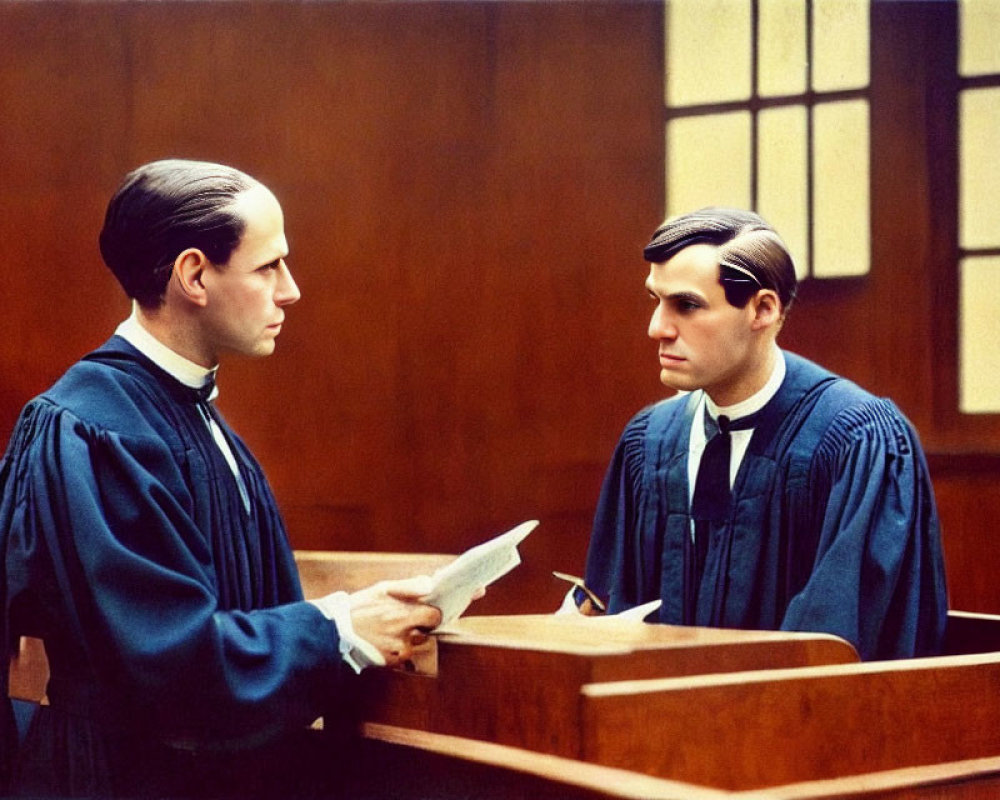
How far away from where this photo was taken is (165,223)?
2.47m

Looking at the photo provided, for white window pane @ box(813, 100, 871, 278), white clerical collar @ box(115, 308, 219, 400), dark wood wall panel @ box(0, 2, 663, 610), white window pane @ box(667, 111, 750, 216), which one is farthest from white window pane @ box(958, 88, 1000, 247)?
white clerical collar @ box(115, 308, 219, 400)

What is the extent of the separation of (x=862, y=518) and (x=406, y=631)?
0.96 meters

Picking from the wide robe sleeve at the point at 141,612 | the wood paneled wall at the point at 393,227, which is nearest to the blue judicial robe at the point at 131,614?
the wide robe sleeve at the point at 141,612

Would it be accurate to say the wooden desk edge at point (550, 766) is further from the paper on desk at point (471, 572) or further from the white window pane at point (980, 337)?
the white window pane at point (980, 337)

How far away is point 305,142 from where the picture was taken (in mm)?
5102

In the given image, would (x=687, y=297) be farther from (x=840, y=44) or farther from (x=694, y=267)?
(x=840, y=44)

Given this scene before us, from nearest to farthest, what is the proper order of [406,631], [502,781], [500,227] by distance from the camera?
[502,781] → [406,631] → [500,227]

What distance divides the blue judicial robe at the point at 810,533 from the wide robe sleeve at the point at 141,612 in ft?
3.07

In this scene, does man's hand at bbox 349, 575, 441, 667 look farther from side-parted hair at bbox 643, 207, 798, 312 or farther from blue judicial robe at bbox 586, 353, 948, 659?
side-parted hair at bbox 643, 207, 798, 312

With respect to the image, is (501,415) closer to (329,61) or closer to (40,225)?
(329,61)

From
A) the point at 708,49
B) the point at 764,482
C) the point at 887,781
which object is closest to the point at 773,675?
the point at 887,781

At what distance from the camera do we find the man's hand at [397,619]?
227 centimetres

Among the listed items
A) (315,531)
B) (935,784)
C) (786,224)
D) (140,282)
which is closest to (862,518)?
(935,784)

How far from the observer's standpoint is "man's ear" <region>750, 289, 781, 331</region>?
2969 mm
